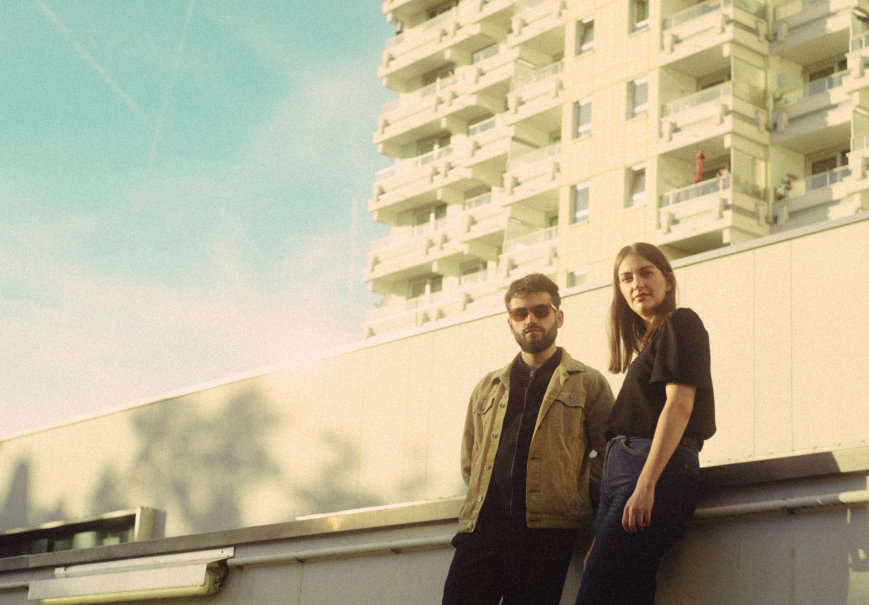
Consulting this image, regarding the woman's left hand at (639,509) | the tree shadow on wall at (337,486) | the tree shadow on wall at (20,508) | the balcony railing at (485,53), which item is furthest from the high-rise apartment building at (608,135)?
the woman's left hand at (639,509)

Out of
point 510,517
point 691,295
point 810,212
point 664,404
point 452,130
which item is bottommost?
point 510,517

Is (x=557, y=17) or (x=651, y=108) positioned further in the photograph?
(x=557, y=17)

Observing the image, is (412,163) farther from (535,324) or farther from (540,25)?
(535,324)

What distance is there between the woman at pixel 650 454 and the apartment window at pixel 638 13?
1223 inches

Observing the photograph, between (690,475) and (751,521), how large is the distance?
0.46 meters

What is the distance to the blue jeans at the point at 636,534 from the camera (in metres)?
3.72

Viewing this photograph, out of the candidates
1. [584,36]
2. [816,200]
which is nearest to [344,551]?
[816,200]

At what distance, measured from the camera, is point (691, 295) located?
33.6 ft

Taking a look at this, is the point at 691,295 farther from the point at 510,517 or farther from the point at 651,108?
the point at 651,108

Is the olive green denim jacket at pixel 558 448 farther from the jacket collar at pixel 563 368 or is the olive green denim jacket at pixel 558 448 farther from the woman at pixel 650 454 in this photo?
the woman at pixel 650 454

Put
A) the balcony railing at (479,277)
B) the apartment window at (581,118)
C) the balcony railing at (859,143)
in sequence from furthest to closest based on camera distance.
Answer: the balcony railing at (479,277)
the apartment window at (581,118)
the balcony railing at (859,143)

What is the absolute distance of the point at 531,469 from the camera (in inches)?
173

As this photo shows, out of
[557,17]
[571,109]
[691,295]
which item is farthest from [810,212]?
[691,295]

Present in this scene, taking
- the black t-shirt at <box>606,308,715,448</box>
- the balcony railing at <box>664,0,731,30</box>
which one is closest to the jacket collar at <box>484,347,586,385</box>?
the black t-shirt at <box>606,308,715,448</box>
